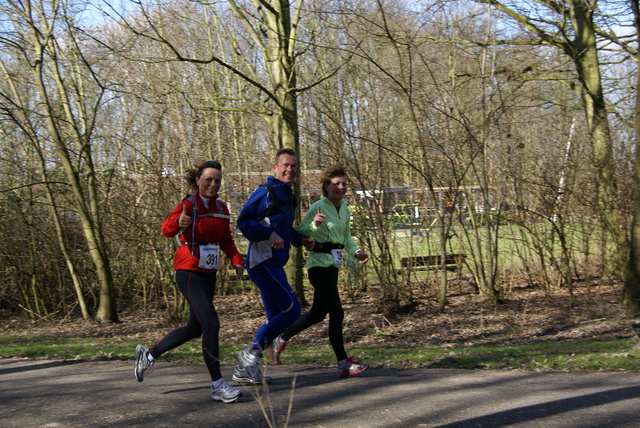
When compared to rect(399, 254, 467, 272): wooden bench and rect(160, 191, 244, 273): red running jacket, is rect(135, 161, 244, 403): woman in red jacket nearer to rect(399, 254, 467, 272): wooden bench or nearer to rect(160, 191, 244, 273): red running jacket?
rect(160, 191, 244, 273): red running jacket

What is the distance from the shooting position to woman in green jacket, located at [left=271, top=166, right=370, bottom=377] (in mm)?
5836

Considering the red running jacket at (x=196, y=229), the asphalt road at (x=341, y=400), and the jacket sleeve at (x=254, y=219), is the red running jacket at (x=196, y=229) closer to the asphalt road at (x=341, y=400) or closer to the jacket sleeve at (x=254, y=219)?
the jacket sleeve at (x=254, y=219)

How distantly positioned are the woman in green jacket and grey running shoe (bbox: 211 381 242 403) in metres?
1.23

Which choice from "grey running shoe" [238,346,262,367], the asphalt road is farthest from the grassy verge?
"grey running shoe" [238,346,262,367]

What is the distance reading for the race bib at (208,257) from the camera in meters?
5.16

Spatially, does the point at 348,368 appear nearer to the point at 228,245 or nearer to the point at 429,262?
the point at 228,245

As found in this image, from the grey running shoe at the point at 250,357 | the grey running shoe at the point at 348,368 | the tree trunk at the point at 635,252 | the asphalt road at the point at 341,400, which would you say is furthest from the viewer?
the tree trunk at the point at 635,252

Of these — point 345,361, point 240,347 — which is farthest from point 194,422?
point 240,347

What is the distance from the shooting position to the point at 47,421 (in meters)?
4.55

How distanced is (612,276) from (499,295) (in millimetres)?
1866

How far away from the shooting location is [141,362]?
17.8ft

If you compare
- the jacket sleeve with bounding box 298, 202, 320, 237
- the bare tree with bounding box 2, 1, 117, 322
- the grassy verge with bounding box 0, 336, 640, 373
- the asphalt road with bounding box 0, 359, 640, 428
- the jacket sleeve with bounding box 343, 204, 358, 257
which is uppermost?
the bare tree with bounding box 2, 1, 117, 322

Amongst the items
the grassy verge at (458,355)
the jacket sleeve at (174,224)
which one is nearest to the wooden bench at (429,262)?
the grassy verge at (458,355)

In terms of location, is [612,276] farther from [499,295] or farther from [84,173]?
[84,173]
